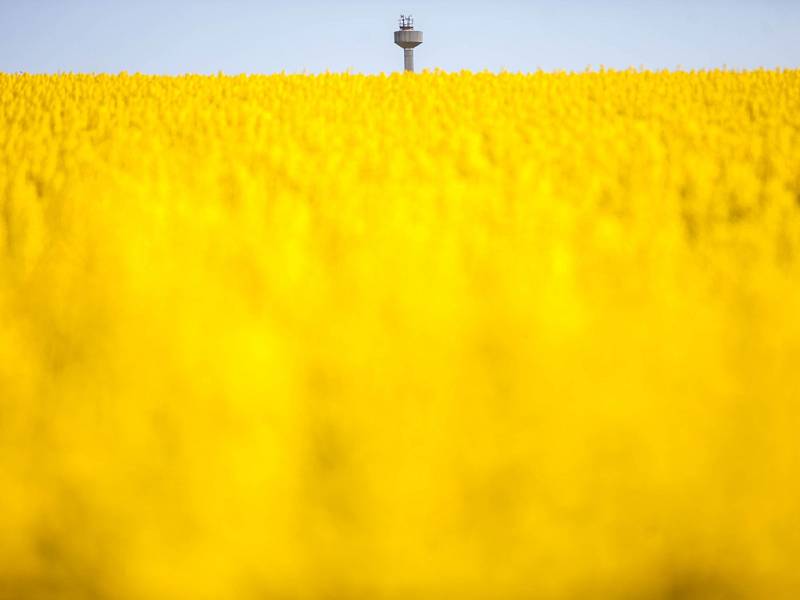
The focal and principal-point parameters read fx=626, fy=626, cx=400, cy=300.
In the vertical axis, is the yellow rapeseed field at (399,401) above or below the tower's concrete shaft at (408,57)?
below

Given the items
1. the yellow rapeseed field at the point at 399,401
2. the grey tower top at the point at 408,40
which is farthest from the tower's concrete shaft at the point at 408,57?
the yellow rapeseed field at the point at 399,401

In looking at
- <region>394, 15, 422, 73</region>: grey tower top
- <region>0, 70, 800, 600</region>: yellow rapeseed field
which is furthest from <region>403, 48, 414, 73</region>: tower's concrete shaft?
<region>0, 70, 800, 600</region>: yellow rapeseed field

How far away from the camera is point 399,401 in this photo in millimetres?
1167

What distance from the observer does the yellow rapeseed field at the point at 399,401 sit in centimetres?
105

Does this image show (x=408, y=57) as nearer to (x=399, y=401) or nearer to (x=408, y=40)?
(x=408, y=40)

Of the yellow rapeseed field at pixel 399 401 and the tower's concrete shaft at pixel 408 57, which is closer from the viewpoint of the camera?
the yellow rapeseed field at pixel 399 401

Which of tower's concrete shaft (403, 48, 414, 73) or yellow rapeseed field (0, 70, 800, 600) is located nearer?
yellow rapeseed field (0, 70, 800, 600)

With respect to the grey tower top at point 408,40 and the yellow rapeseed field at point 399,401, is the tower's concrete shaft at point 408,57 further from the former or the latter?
the yellow rapeseed field at point 399,401

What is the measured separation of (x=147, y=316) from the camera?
143 cm

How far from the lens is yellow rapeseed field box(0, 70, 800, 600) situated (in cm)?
105

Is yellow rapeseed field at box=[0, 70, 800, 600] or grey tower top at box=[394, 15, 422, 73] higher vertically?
grey tower top at box=[394, 15, 422, 73]

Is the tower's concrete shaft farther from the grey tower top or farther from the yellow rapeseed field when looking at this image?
the yellow rapeseed field

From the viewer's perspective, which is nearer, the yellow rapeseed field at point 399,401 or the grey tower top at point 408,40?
the yellow rapeseed field at point 399,401

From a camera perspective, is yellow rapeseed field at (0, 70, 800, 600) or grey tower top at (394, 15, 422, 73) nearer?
yellow rapeseed field at (0, 70, 800, 600)
